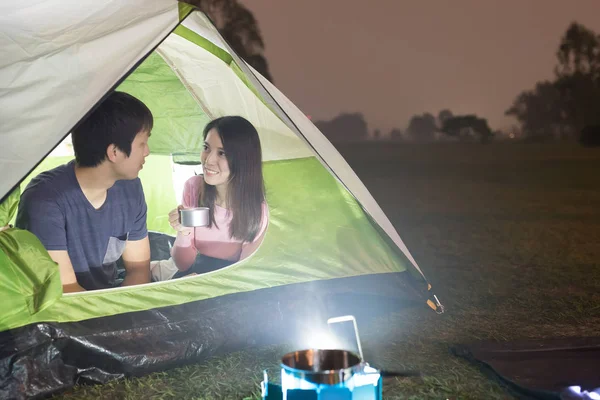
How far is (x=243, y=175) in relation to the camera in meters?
2.94

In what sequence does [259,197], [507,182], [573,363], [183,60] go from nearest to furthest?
1. [573,363]
2. [259,197]
3. [183,60]
4. [507,182]

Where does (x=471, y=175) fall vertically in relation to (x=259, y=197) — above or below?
above

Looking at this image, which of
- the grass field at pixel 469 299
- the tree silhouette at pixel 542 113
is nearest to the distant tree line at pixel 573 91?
the tree silhouette at pixel 542 113

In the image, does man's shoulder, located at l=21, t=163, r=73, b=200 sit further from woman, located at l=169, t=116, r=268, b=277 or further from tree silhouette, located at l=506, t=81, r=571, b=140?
tree silhouette, located at l=506, t=81, r=571, b=140

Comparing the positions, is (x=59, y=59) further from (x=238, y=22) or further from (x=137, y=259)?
(x=238, y=22)

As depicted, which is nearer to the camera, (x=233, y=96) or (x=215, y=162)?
(x=215, y=162)

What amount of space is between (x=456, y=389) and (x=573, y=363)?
0.51 meters

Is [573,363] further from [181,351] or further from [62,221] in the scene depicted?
[62,221]

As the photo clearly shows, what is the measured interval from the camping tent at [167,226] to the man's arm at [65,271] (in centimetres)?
9

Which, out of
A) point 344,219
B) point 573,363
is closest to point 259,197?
point 344,219

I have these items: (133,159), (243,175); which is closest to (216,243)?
(243,175)

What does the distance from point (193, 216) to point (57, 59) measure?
983mm

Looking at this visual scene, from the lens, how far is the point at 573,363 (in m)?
2.37

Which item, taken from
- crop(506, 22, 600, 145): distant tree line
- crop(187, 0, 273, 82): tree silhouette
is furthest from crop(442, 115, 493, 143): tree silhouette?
crop(187, 0, 273, 82): tree silhouette
